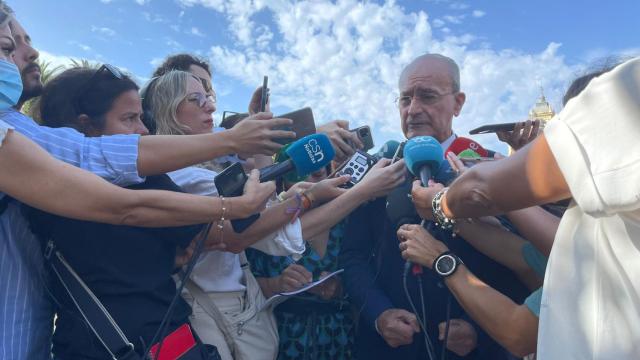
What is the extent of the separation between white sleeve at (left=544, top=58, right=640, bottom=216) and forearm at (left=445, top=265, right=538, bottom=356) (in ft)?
1.70

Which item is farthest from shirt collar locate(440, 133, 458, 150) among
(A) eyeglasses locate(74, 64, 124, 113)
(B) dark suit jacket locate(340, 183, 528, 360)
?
(A) eyeglasses locate(74, 64, 124, 113)

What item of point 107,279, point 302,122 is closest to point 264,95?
point 302,122

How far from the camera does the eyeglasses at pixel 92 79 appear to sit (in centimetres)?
216

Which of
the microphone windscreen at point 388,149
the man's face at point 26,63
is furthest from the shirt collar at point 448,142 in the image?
the man's face at point 26,63

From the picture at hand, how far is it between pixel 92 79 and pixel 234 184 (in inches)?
38.3

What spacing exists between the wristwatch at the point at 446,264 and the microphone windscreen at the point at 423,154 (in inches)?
18.3

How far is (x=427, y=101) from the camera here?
9.77ft

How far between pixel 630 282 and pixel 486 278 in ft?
3.80

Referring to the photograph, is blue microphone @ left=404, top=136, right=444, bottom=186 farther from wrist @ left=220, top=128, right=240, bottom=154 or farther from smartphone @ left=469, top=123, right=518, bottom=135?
wrist @ left=220, top=128, right=240, bottom=154

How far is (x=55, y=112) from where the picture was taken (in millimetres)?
2123

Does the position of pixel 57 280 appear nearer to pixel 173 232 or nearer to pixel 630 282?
pixel 173 232

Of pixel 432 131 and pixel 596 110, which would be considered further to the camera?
pixel 432 131

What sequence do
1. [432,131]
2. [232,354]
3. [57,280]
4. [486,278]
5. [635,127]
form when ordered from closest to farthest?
[635,127], [57,280], [232,354], [486,278], [432,131]

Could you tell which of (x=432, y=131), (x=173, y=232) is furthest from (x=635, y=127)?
(x=432, y=131)
